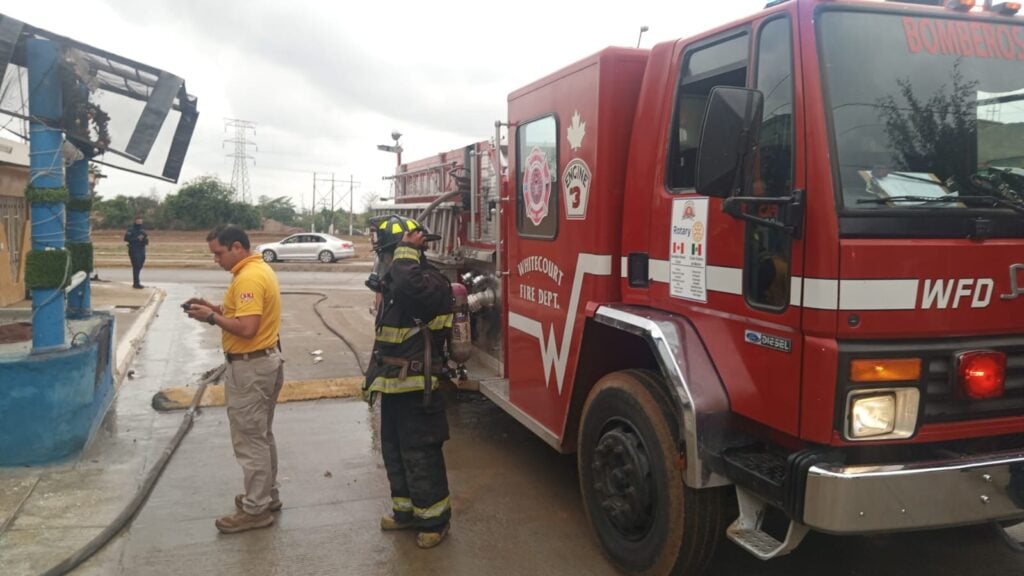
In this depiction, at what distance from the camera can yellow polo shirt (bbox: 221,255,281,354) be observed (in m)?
4.10

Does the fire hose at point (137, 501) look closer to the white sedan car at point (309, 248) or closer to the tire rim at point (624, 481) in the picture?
the tire rim at point (624, 481)

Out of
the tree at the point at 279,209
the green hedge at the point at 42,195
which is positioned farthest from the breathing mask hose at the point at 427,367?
the tree at the point at 279,209

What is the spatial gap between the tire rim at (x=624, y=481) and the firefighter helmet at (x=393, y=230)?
1.56m

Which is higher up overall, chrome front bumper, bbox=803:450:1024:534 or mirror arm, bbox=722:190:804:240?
mirror arm, bbox=722:190:804:240

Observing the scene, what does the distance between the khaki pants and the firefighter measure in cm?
64

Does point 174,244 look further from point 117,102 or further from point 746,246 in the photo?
point 746,246

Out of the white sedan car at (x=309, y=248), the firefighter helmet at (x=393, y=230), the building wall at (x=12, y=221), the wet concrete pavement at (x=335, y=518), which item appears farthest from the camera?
the white sedan car at (x=309, y=248)

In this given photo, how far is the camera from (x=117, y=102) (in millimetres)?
5773

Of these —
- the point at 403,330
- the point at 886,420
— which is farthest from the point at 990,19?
the point at 403,330

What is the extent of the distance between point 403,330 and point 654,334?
150 centimetres

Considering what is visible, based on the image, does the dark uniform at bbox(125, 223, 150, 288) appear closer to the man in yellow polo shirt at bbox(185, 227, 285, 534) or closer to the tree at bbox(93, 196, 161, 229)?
the man in yellow polo shirt at bbox(185, 227, 285, 534)

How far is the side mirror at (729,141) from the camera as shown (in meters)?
2.70

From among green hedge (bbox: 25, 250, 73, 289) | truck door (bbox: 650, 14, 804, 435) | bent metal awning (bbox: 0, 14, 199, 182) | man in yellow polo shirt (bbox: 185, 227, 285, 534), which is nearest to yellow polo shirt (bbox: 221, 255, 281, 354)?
man in yellow polo shirt (bbox: 185, 227, 285, 534)

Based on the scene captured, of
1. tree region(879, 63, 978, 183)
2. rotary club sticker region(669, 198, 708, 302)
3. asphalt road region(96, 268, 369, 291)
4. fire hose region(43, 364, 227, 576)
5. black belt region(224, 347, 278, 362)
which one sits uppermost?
tree region(879, 63, 978, 183)
